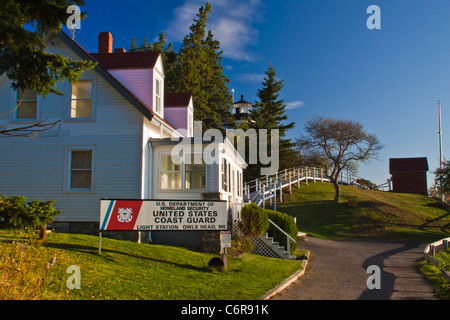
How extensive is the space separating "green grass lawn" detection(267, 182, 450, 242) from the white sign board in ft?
58.4

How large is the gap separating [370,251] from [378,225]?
34.3 ft

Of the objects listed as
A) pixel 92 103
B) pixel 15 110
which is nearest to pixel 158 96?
pixel 92 103

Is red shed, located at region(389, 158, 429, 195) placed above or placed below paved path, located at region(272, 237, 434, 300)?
above

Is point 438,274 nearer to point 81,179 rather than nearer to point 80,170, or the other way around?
point 81,179

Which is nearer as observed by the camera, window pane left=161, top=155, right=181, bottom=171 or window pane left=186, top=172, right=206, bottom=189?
window pane left=161, top=155, right=181, bottom=171

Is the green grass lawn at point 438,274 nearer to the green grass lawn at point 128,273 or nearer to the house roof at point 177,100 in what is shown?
the green grass lawn at point 128,273

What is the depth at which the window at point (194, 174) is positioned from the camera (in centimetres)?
1666

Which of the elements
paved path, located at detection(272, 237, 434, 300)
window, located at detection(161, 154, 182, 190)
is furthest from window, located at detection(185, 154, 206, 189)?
paved path, located at detection(272, 237, 434, 300)

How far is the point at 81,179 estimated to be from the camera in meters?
16.4

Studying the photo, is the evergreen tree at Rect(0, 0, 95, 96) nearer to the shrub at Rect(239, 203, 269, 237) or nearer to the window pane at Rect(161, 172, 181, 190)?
the window pane at Rect(161, 172, 181, 190)

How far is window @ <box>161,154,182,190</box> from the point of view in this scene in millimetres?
16953

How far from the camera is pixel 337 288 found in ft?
39.9
